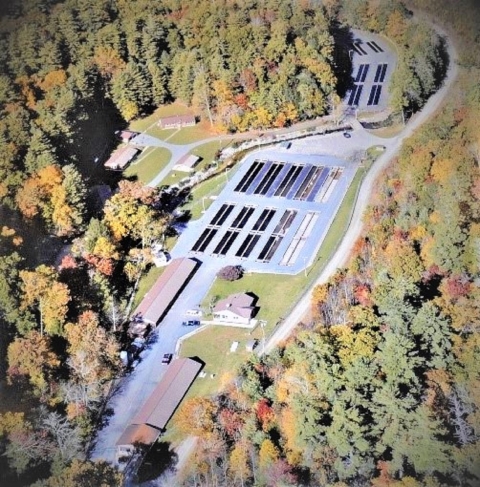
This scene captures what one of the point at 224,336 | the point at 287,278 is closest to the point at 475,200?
the point at 287,278

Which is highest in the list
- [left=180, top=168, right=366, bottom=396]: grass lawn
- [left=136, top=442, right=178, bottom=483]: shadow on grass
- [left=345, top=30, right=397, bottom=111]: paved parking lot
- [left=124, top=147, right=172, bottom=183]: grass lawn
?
[left=124, top=147, right=172, bottom=183]: grass lawn

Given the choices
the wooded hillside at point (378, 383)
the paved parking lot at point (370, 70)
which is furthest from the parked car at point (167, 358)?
the paved parking lot at point (370, 70)

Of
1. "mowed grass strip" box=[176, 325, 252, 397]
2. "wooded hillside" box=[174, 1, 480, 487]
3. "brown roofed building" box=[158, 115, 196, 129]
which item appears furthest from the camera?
"brown roofed building" box=[158, 115, 196, 129]

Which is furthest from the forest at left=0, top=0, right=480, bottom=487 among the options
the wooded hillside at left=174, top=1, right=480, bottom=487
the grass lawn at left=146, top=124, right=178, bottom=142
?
the grass lawn at left=146, top=124, right=178, bottom=142

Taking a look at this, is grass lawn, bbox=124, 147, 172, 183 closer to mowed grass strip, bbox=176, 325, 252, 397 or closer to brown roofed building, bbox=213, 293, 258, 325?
brown roofed building, bbox=213, 293, 258, 325

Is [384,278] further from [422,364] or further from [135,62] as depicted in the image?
[135,62]

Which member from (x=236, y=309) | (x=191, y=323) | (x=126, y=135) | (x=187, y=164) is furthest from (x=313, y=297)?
(x=126, y=135)
